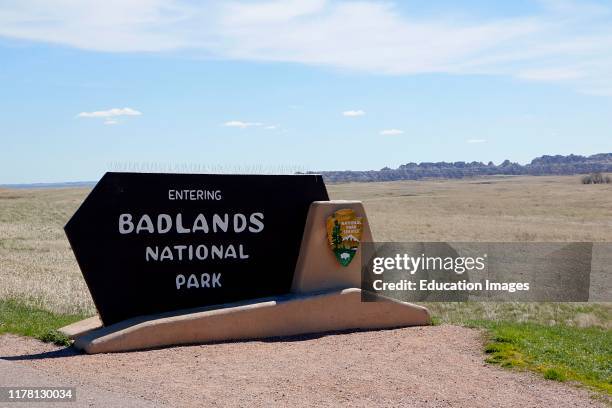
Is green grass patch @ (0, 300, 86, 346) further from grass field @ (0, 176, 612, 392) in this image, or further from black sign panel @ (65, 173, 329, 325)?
black sign panel @ (65, 173, 329, 325)

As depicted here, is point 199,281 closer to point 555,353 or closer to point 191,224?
point 191,224

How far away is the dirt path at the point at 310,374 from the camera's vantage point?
311 inches

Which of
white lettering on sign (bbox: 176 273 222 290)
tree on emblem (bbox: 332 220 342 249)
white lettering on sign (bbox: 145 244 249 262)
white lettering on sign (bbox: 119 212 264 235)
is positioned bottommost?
white lettering on sign (bbox: 176 273 222 290)

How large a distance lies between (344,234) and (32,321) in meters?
5.08

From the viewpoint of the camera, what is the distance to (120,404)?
734 centimetres

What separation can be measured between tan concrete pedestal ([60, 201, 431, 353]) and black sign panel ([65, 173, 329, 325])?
1.02ft

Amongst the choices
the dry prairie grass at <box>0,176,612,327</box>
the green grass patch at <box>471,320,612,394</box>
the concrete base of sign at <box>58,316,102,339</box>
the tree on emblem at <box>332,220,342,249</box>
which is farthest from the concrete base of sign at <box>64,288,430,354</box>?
the dry prairie grass at <box>0,176,612,327</box>

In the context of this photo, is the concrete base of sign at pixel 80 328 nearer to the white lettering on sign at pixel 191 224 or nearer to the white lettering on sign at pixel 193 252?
the white lettering on sign at pixel 193 252

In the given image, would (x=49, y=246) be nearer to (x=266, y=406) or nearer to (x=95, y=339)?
(x=95, y=339)

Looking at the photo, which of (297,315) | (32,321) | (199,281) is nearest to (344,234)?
(297,315)

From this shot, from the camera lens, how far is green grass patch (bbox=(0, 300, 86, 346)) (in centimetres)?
1078

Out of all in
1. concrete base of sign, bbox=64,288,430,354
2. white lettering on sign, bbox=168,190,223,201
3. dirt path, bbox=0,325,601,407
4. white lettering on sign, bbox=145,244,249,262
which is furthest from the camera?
white lettering on sign, bbox=168,190,223,201

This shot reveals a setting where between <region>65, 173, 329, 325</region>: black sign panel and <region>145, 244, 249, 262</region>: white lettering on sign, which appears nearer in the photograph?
<region>65, 173, 329, 325</region>: black sign panel

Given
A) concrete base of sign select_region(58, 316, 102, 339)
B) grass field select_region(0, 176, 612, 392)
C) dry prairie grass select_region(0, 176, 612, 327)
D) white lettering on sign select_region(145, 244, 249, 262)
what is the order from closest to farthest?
grass field select_region(0, 176, 612, 392) → concrete base of sign select_region(58, 316, 102, 339) → white lettering on sign select_region(145, 244, 249, 262) → dry prairie grass select_region(0, 176, 612, 327)
